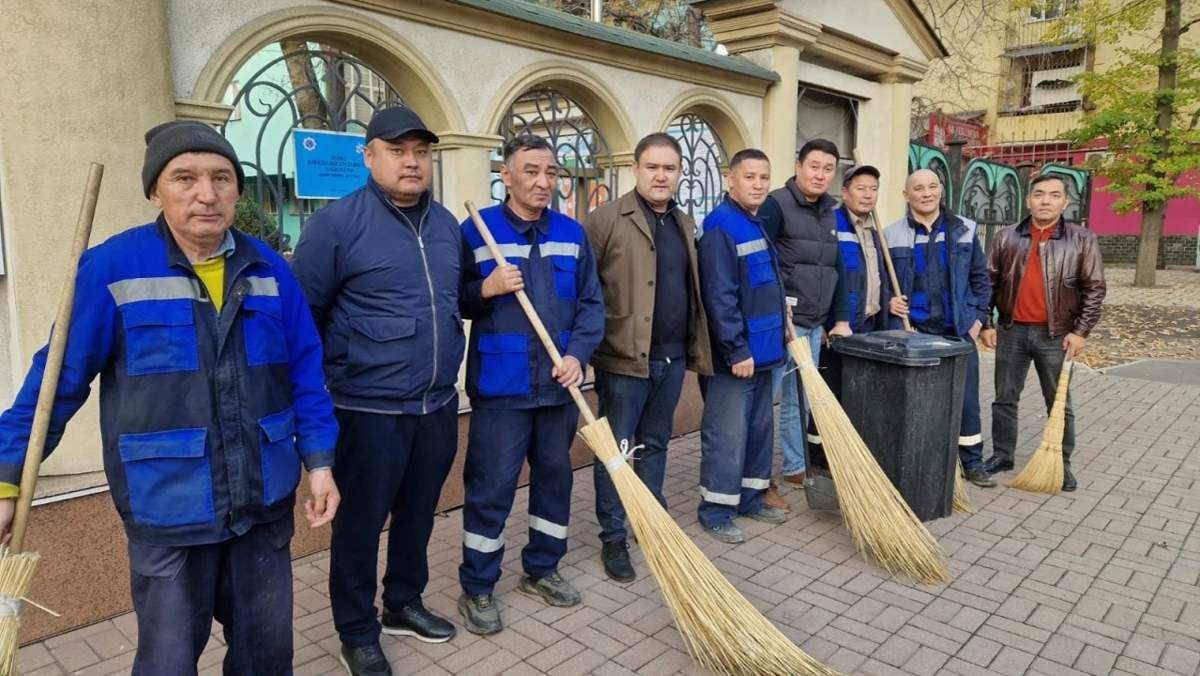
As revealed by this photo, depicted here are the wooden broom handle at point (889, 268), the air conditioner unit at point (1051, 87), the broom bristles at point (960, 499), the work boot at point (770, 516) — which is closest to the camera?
the work boot at point (770, 516)

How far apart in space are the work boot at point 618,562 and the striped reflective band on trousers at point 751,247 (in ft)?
4.99

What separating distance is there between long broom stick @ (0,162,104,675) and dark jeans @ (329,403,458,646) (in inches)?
38.0

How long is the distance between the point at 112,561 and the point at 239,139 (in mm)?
2002

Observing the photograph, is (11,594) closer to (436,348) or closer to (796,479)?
(436,348)

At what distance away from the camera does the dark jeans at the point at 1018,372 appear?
4.95m

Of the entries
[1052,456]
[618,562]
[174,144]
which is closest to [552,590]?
[618,562]

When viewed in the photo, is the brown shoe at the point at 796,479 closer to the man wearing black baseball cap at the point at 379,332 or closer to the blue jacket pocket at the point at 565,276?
the blue jacket pocket at the point at 565,276

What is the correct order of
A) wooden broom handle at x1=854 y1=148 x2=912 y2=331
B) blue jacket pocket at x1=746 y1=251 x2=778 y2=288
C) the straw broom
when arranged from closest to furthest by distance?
blue jacket pocket at x1=746 y1=251 x2=778 y2=288 < wooden broom handle at x1=854 y1=148 x2=912 y2=331 < the straw broom

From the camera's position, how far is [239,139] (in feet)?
12.7

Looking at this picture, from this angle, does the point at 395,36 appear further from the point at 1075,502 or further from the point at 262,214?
the point at 1075,502

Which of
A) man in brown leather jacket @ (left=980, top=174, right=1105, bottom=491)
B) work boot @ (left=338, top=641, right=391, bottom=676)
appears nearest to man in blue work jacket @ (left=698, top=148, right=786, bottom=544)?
man in brown leather jacket @ (left=980, top=174, right=1105, bottom=491)

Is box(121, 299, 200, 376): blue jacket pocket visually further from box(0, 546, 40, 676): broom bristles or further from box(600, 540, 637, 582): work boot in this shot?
box(600, 540, 637, 582): work boot

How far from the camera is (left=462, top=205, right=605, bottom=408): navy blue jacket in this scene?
3.09 metres

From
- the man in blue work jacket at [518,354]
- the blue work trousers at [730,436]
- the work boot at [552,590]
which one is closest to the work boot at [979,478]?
the blue work trousers at [730,436]
